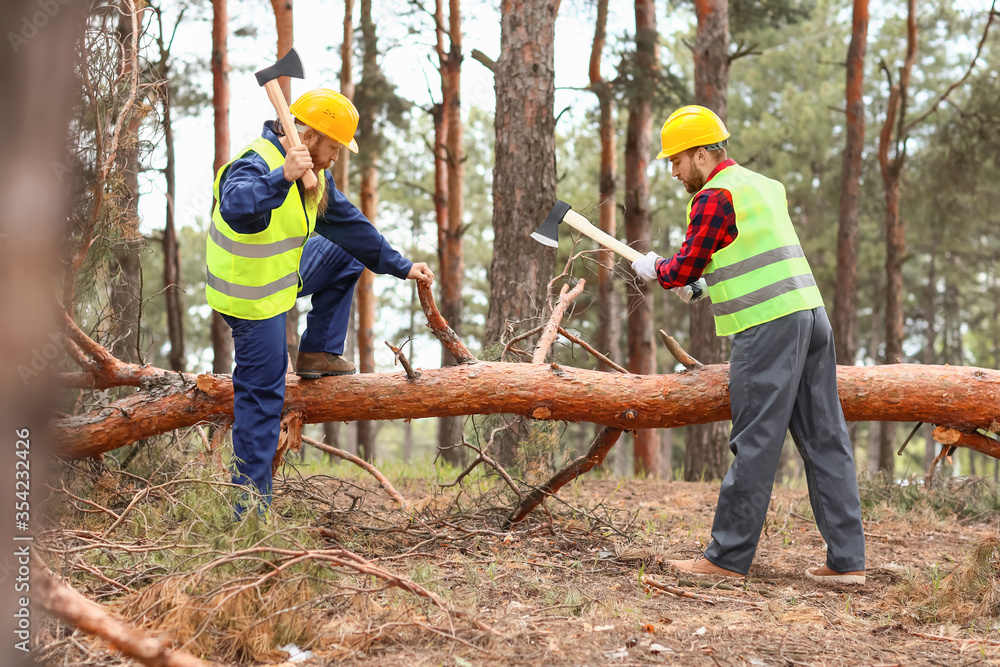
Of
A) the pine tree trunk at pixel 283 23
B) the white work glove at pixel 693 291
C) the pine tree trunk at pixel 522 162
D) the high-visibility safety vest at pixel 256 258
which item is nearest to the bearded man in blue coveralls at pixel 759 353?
the white work glove at pixel 693 291

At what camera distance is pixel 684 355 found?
12.2 ft

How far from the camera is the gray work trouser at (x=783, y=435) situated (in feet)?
10.7

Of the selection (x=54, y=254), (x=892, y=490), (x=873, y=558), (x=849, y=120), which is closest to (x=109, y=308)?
(x=54, y=254)

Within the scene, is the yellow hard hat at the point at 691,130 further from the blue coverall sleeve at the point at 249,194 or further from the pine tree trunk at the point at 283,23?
Result: the pine tree trunk at the point at 283,23

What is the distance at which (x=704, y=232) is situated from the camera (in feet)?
11.0

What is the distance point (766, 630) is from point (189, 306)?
73.6 ft

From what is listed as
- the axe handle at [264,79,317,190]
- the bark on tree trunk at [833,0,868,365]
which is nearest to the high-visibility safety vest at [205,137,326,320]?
the axe handle at [264,79,317,190]

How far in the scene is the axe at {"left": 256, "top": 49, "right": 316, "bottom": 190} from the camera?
3352 millimetres

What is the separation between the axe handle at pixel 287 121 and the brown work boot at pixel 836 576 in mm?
2962

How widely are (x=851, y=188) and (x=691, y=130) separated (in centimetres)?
920

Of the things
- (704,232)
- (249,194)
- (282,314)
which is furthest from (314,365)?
(704,232)

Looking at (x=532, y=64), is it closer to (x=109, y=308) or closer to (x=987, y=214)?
(x=109, y=308)

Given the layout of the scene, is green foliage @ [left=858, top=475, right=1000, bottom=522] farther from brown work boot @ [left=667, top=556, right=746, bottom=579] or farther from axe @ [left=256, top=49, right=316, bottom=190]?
axe @ [left=256, top=49, right=316, bottom=190]

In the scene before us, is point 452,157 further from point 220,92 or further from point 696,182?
point 696,182
